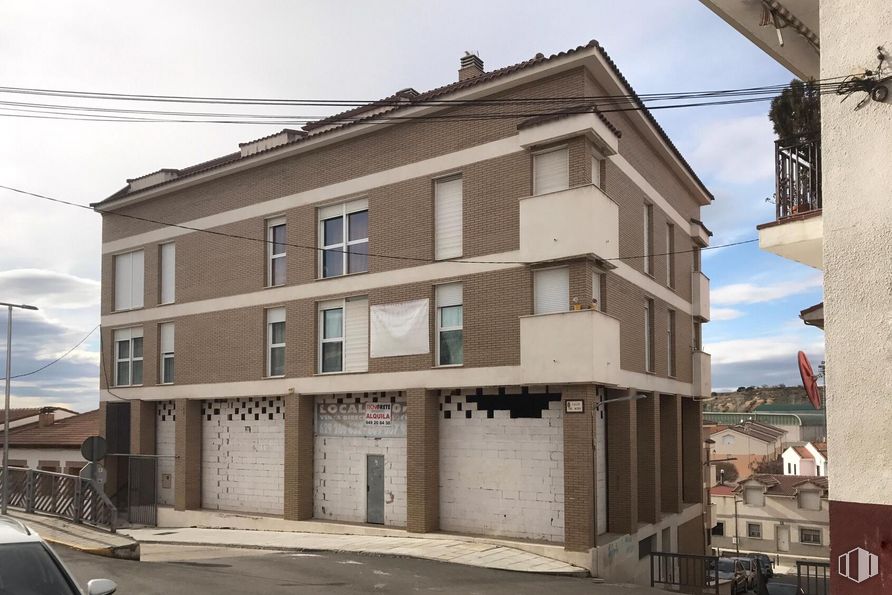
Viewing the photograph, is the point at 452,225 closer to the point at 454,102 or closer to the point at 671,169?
the point at 454,102

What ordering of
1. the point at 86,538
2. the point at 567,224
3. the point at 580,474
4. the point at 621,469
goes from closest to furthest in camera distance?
1. the point at 86,538
2. the point at 580,474
3. the point at 567,224
4. the point at 621,469

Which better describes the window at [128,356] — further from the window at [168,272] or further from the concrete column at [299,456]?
Result: the concrete column at [299,456]

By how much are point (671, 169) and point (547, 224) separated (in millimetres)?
9736

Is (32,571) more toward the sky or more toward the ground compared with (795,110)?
more toward the ground

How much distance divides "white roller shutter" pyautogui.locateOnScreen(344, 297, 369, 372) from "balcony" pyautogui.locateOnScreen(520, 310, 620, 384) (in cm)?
537

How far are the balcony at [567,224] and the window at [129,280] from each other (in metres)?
16.3

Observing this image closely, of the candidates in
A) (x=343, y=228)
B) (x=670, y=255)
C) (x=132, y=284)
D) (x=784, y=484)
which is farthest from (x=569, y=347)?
(x=784, y=484)

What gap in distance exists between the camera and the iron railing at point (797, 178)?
988 centimetres

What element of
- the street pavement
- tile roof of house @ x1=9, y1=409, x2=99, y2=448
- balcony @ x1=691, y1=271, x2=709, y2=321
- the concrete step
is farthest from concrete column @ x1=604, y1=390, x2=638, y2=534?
tile roof of house @ x1=9, y1=409, x2=99, y2=448

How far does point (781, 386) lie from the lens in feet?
424

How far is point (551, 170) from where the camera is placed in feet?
62.4

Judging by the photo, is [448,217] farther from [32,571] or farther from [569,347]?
[32,571]

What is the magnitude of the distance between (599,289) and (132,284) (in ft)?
59.6

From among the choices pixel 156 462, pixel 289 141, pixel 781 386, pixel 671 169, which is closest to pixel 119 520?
pixel 156 462
